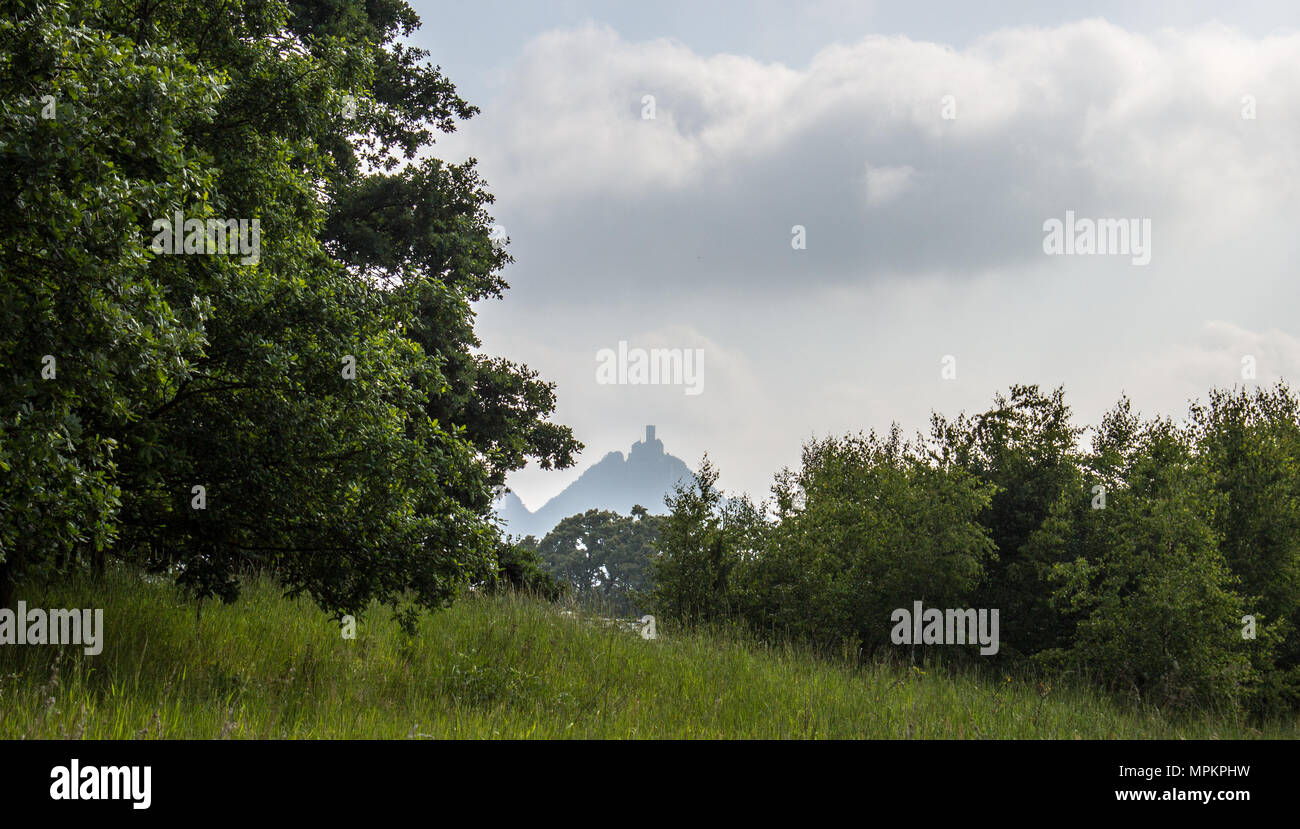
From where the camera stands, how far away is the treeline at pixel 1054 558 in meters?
19.7

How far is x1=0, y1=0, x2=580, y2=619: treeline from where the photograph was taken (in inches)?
262

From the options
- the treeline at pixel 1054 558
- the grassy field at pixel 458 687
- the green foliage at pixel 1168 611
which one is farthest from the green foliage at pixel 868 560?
the grassy field at pixel 458 687

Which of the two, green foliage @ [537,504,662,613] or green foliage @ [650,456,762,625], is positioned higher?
green foliage @ [650,456,762,625]

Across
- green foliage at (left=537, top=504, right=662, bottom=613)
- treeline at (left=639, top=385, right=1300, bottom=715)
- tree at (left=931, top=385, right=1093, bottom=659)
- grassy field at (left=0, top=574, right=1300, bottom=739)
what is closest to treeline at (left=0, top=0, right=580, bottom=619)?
grassy field at (left=0, top=574, right=1300, bottom=739)

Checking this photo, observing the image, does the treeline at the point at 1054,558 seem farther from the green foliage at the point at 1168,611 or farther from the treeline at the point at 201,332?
the treeline at the point at 201,332

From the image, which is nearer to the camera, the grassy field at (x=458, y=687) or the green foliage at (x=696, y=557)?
the grassy field at (x=458, y=687)

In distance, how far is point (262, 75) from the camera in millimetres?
10891

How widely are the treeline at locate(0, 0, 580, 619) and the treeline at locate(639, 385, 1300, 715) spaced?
29.4 feet

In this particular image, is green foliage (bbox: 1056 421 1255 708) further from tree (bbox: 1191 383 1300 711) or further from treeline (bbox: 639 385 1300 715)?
tree (bbox: 1191 383 1300 711)

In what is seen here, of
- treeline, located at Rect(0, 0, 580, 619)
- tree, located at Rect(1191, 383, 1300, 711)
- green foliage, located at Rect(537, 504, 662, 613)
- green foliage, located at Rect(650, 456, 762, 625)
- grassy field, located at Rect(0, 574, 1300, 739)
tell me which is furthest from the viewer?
green foliage, located at Rect(537, 504, 662, 613)

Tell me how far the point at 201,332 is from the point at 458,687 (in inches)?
199

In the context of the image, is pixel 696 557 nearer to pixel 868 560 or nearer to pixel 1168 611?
pixel 868 560

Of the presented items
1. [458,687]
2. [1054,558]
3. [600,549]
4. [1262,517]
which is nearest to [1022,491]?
[1054,558]

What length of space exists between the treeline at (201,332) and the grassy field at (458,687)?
903 mm
